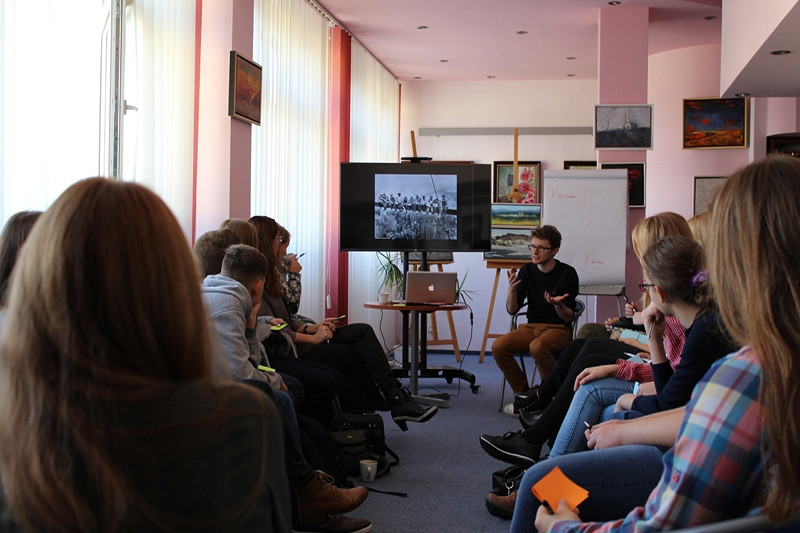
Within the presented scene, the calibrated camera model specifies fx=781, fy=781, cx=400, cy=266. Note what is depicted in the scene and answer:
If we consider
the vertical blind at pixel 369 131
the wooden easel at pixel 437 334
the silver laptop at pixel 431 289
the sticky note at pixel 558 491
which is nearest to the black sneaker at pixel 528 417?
the silver laptop at pixel 431 289

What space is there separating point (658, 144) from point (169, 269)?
773 cm

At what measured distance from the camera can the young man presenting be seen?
16.5 ft

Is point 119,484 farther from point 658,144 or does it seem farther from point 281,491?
point 658,144

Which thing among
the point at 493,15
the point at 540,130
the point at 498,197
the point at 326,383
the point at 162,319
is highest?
the point at 493,15

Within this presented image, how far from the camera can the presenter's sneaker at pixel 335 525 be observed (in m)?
2.84

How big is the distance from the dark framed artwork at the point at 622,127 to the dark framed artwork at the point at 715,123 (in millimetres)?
1622

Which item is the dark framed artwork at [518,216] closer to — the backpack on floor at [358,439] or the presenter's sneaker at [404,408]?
the presenter's sneaker at [404,408]

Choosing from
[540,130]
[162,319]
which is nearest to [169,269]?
[162,319]

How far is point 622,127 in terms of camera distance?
6.40m

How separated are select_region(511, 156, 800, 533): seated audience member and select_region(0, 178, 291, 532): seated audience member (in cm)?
61

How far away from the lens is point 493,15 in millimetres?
6441

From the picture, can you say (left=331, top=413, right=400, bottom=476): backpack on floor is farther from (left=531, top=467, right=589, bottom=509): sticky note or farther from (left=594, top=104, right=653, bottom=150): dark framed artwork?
(left=594, top=104, right=653, bottom=150): dark framed artwork

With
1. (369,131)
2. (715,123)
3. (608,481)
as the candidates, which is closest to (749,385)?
(608,481)

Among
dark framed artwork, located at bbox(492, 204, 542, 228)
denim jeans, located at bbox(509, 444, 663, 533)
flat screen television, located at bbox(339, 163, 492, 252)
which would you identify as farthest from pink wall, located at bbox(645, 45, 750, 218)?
denim jeans, located at bbox(509, 444, 663, 533)
